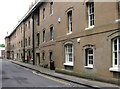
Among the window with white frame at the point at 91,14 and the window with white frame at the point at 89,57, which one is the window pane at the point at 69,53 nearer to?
the window with white frame at the point at 89,57

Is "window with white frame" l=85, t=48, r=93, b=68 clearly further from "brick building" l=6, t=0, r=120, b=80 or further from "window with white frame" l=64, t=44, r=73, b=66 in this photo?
"window with white frame" l=64, t=44, r=73, b=66

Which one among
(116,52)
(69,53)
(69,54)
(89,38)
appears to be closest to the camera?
(116,52)

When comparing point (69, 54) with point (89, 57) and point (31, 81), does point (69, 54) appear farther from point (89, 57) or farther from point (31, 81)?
point (31, 81)

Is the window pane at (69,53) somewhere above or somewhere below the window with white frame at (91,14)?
below

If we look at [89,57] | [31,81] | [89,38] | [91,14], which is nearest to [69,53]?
[89,57]

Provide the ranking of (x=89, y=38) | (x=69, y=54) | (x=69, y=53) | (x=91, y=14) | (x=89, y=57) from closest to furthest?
(x=89, y=38), (x=91, y=14), (x=89, y=57), (x=69, y=53), (x=69, y=54)

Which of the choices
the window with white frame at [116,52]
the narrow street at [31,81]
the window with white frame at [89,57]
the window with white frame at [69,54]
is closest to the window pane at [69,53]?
the window with white frame at [69,54]

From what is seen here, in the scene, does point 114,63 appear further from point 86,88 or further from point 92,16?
point 92,16

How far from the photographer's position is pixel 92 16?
1267 centimetres

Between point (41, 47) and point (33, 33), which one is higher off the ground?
point (33, 33)

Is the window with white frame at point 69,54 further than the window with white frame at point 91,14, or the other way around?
the window with white frame at point 69,54

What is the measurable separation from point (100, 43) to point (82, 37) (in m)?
2.31

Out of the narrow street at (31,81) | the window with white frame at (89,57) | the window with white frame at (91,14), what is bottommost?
the narrow street at (31,81)

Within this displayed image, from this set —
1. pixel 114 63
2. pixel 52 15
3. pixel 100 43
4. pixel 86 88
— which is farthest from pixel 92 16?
pixel 52 15
